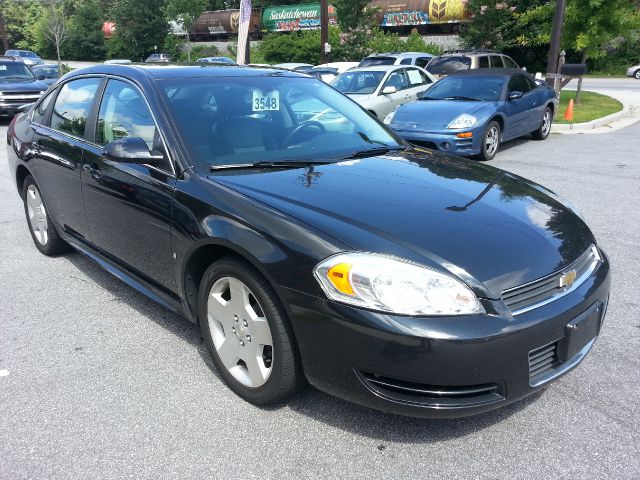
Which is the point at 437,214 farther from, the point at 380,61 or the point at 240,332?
the point at 380,61

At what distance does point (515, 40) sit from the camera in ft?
111

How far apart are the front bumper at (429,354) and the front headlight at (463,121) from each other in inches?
269

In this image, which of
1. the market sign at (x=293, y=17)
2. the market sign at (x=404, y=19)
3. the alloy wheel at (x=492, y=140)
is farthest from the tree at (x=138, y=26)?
the alloy wheel at (x=492, y=140)

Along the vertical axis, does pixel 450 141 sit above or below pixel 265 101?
below

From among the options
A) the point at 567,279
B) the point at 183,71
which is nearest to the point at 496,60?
the point at 183,71

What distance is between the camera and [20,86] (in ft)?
50.1

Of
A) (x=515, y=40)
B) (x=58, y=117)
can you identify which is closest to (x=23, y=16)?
(x=515, y=40)

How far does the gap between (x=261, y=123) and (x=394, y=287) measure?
64.0 inches

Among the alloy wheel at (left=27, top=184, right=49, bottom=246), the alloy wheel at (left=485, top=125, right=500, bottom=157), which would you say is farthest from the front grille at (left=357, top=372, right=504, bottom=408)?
the alloy wheel at (left=485, top=125, right=500, bottom=157)

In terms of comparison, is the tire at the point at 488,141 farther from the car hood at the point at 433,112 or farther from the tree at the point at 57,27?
the tree at the point at 57,27

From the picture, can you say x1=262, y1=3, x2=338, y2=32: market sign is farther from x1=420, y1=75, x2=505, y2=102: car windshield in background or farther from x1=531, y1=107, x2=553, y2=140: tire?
x1=420, y1=75, x2=505, y2=102: car windshield in background

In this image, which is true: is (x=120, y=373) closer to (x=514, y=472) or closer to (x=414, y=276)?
(x=414, y=276)

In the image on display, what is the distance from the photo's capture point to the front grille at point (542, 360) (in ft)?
7.61

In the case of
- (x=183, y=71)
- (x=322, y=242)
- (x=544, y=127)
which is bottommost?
(x=544, y=127)
